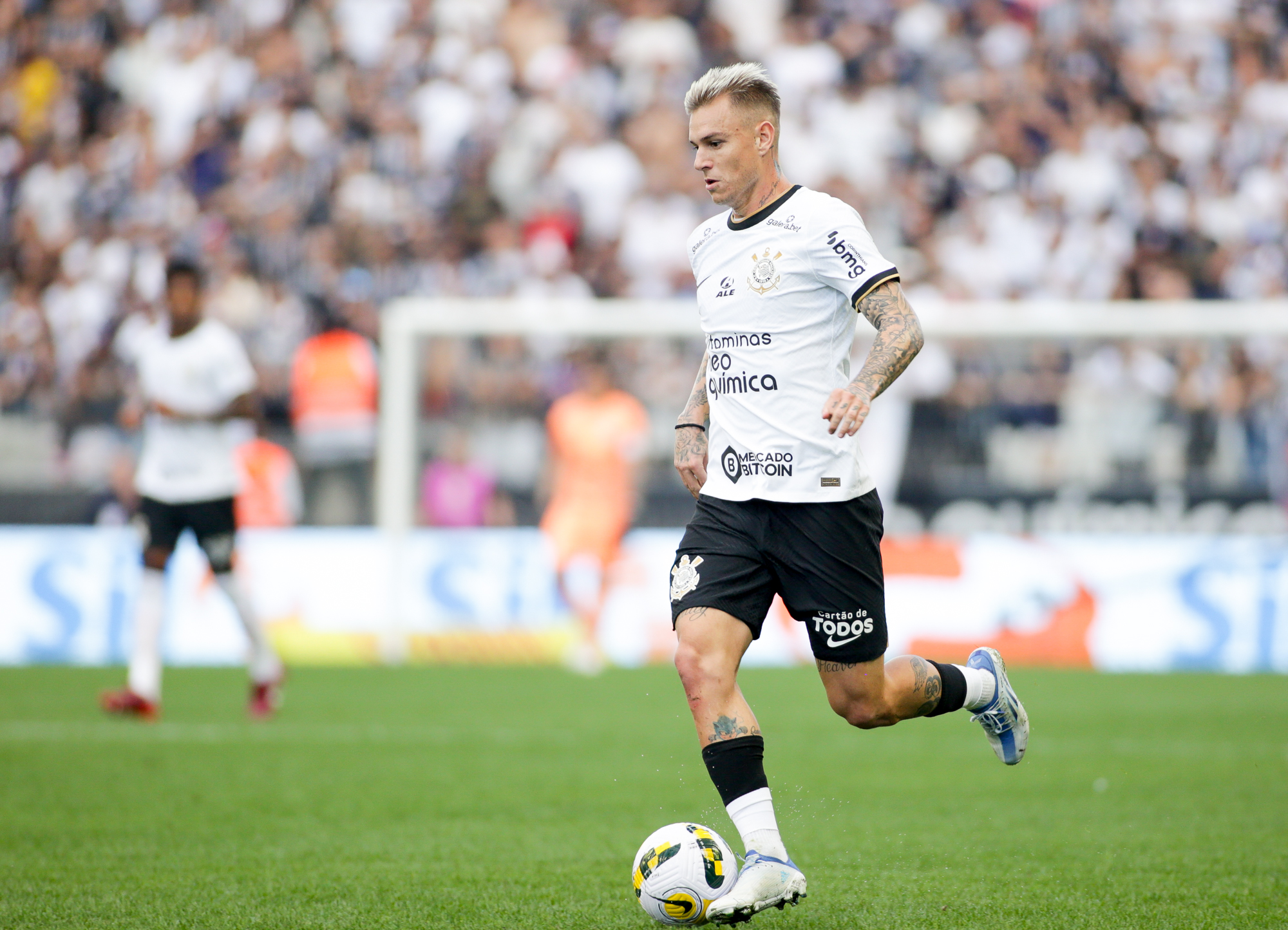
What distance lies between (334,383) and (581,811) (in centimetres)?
900

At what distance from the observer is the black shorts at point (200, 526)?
9117 mm

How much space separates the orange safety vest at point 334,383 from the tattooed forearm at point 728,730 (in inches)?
396

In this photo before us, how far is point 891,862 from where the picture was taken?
17.4 feet

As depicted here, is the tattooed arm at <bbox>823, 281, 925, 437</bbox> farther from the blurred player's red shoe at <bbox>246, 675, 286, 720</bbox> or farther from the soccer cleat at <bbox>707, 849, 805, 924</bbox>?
the blurred player's red shoe at <bbox>246, 675, 286, 720</bbox>

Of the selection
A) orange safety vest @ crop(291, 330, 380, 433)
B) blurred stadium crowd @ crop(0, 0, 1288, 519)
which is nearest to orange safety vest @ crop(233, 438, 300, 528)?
orange safety vest @ crop(291, 330, 380, 433)

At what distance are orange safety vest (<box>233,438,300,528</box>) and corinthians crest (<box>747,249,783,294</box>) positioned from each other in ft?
31.5

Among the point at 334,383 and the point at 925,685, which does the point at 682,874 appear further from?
the point at 334,383

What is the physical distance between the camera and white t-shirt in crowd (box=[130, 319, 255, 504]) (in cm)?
907

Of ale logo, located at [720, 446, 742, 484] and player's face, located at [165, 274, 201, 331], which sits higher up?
player's face, located at [165, 274, 201, 331]

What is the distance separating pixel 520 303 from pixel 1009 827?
886 centimetres

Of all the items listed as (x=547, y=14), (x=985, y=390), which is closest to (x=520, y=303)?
(x=985, y=390)

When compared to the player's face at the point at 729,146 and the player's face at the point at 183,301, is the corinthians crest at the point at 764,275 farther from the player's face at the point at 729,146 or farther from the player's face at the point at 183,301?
the player's face at the point at 183,301

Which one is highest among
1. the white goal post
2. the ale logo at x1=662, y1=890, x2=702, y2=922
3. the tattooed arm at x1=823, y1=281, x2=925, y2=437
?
the white goal post

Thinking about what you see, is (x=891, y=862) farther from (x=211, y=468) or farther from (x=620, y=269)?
(x=620, y=269)
